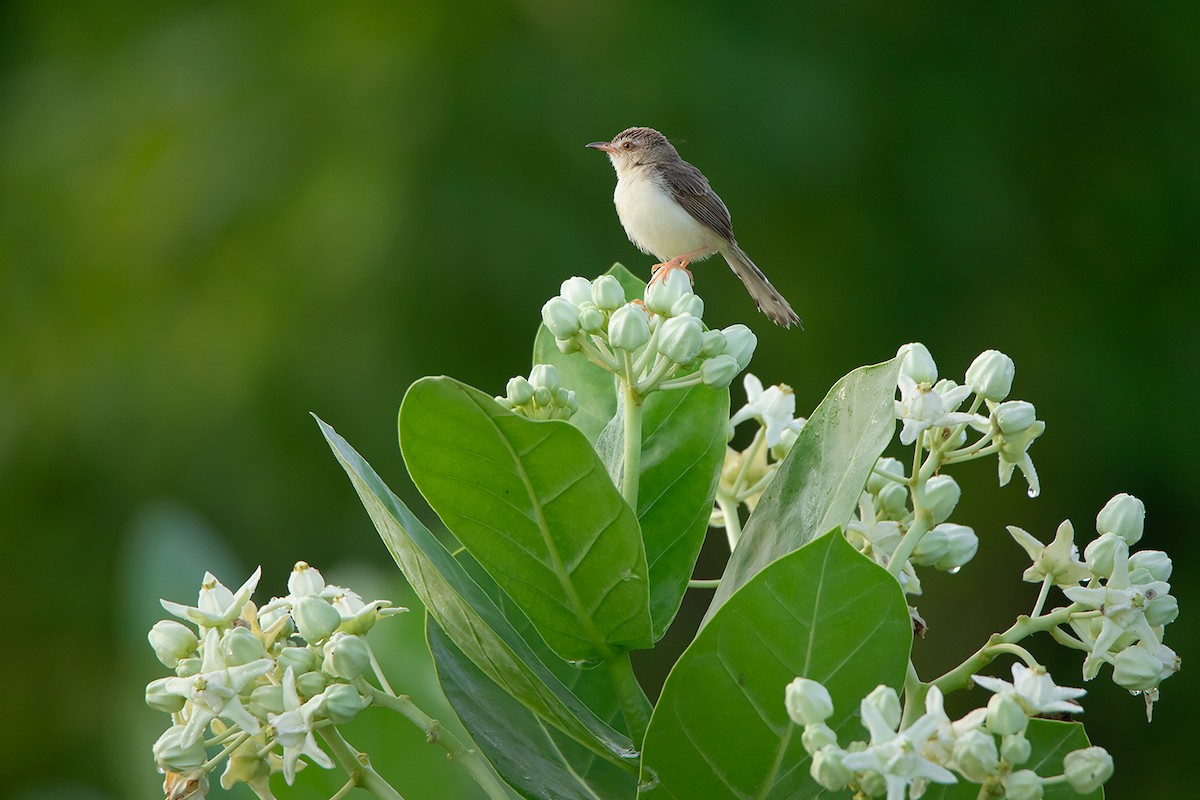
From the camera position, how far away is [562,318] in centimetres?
137

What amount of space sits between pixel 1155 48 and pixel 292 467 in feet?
13.1

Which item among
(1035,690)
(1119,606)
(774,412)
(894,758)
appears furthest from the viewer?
(774,412)

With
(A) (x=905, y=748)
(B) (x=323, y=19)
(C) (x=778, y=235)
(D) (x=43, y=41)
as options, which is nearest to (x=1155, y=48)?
(C) (x=778, y=235)

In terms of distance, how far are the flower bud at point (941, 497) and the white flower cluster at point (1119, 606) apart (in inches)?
4.3

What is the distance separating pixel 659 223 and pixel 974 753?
1768 millimetres

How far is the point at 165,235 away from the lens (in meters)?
5.02

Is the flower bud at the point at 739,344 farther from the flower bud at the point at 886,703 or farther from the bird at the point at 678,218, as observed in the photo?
the bird at the point at 678,218

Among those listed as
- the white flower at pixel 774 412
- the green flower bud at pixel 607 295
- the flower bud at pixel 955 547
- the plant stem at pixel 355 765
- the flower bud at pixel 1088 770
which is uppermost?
the green flower bud at pixel 607 295

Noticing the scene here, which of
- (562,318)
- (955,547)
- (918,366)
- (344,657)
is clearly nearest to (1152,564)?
(955,547)

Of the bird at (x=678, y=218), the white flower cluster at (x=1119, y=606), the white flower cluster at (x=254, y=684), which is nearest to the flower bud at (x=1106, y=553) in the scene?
the white flower cluster at (x=1119, y=606)

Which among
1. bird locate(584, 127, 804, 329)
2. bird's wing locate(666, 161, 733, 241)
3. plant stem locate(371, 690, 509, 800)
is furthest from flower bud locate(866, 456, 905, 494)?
bird's wing locate(666, 161, 733, 241)

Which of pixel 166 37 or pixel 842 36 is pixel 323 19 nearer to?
pixel 166 37

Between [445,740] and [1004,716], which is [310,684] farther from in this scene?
[1004,716]

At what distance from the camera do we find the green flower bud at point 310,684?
4.01ft
